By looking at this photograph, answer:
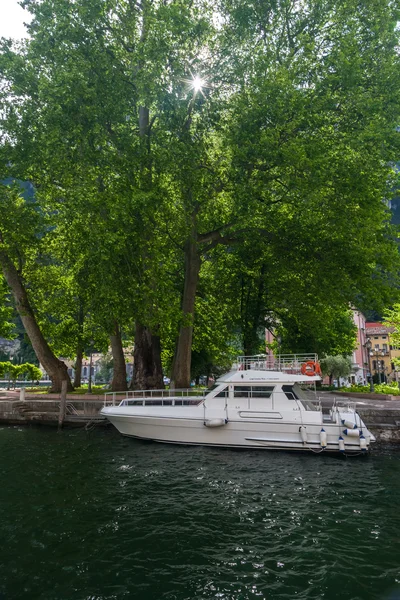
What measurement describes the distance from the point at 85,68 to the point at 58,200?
8.36 metres

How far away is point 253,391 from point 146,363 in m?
9.44

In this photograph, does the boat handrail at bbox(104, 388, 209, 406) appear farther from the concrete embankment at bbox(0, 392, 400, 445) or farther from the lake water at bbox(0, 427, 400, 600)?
the lake water at bbox(0, 427, 400, 600)

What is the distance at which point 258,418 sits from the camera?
52.0ft

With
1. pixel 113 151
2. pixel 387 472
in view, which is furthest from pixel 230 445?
pixel 113 151

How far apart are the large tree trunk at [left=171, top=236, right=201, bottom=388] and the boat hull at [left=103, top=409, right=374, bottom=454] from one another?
5.10 metres

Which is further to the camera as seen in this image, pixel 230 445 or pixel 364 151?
pixel 364 151

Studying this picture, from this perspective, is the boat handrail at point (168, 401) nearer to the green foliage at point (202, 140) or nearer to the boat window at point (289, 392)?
the boat window at point (289, 392)

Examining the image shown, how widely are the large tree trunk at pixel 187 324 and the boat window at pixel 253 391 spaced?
19.7ft

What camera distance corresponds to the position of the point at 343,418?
1529 cm

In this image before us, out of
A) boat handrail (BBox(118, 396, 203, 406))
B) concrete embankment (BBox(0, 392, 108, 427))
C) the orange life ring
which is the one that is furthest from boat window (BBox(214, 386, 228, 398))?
concrete embankment (BBox(0, 392, 108, 427))

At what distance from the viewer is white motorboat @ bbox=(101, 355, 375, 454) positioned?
49.9 ft

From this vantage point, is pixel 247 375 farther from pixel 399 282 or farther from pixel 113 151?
pixel 113 151

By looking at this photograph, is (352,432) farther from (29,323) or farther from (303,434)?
(29,323)

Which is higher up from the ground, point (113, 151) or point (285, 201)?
point (113, 151)
